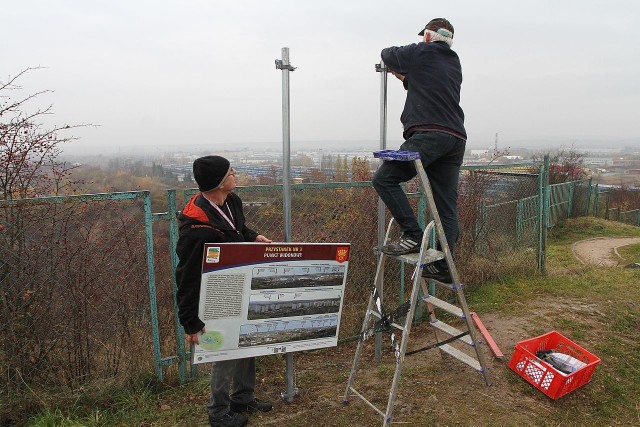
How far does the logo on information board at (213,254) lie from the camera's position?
2.70 metres

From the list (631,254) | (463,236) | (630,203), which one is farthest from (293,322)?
(630,203)

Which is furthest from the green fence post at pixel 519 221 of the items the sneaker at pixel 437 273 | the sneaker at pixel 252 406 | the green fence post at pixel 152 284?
the green fence post at pixel 152 284

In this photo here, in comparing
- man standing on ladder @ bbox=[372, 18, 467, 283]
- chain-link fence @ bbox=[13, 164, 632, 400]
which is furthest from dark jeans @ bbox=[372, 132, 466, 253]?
chain-link fence @ bbox=[13, 164, 632, 400]

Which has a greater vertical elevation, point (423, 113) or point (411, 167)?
point (423, 113)

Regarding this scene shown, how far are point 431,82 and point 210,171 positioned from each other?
1524 mm

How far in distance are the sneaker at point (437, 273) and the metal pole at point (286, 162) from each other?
1.03 m

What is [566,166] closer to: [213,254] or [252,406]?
[252,406]

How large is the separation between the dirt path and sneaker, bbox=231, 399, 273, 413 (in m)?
11.2

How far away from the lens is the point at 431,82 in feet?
9.89

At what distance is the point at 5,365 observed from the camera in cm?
329

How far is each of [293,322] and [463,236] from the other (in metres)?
3.72

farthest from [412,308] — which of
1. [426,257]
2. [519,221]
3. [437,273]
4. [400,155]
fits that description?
[519,221]

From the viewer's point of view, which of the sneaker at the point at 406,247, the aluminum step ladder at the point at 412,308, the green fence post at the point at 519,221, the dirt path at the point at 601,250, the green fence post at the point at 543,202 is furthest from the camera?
the dirt path at the point at 601,250

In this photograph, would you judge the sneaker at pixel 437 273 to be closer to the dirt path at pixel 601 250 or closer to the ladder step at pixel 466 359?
the ladder step at pixel 466 359
